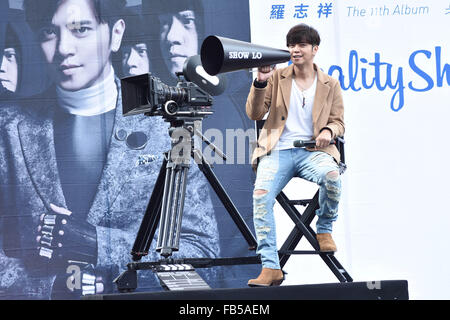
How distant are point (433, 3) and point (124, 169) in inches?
85.4

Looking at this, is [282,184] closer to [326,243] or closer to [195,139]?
[326,243]

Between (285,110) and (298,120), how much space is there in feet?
0.27

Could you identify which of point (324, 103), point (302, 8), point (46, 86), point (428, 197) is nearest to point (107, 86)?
point (46, 86)

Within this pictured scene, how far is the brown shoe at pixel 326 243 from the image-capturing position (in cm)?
304

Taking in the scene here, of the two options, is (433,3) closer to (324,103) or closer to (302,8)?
(302,8)

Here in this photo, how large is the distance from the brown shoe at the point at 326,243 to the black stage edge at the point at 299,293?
0.75 meters

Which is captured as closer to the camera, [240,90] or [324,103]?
[324,103]

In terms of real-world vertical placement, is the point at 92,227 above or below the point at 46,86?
below

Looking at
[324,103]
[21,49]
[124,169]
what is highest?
[21,49]

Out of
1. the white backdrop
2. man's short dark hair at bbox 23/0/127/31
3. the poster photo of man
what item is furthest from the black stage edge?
Result: man's short dark hair at bbox 23/0/127/31

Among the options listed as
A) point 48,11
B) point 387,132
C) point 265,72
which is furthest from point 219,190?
point 48,11

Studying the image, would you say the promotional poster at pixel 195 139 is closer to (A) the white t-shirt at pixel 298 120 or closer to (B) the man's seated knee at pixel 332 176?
(A) the white t-shirt at pixel 298 120

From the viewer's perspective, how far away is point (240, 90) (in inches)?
168
